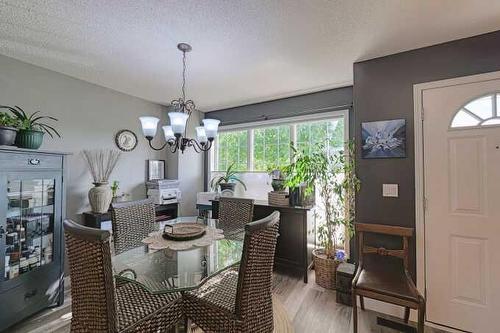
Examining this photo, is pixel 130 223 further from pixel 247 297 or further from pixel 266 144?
pixel 266 144

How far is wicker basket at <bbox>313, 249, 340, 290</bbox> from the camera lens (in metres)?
2.54

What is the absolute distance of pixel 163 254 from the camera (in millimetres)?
1654

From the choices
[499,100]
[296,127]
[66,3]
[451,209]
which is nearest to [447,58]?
[499,100]

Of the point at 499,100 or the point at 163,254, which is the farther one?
the point at 499,100

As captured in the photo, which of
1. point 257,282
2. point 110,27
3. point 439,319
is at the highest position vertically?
point 110,27

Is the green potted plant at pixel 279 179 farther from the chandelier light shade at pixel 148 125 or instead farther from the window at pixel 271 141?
the chandelier light shade at pixel 148 125

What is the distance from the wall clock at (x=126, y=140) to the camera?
10.8ft

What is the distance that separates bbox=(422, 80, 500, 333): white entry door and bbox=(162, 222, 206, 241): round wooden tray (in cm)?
201

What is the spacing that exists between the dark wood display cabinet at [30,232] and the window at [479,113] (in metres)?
3.68

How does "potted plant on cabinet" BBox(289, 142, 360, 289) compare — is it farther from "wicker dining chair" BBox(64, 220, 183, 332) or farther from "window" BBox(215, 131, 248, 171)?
"wicker dining chair" BBox(64, 220, 183, 332)

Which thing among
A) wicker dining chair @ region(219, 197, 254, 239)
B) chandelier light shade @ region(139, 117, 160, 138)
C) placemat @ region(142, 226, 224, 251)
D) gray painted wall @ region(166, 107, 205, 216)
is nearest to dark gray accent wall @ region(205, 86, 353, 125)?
gray painted wall @ region(166, 107, 205, 216)

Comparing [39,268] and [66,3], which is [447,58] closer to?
[66,3]

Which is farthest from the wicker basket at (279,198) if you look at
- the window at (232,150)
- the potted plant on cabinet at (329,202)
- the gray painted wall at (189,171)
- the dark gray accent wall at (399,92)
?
the gray painted wall at (189,171)

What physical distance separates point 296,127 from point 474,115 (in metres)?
2.00
